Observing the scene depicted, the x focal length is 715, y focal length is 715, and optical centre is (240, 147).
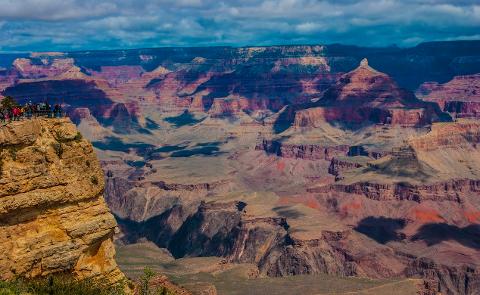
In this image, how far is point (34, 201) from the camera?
37.3 metres

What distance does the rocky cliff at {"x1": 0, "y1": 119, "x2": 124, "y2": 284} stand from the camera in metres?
37.0

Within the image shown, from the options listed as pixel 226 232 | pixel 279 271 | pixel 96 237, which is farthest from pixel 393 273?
pixel 96 237

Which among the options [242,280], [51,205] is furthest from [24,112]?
[242,280]

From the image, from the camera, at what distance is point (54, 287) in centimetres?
3841

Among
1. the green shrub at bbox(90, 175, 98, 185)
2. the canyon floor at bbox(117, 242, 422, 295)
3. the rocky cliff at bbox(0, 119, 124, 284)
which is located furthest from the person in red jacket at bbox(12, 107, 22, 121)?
the canyon floor at bbox(117, 242, 422, 295)

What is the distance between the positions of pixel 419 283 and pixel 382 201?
234ft

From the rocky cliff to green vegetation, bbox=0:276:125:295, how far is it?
0.43 meters

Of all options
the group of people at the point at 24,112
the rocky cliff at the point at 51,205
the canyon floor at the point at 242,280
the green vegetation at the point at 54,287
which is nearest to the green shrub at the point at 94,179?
the rocky cliff at the point at 51,205

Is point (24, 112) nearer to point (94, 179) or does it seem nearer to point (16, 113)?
point (16, 113)

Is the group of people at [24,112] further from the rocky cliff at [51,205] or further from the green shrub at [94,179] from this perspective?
the green shrub at [94,179]

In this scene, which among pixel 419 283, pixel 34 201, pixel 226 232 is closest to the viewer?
pixel 34 201

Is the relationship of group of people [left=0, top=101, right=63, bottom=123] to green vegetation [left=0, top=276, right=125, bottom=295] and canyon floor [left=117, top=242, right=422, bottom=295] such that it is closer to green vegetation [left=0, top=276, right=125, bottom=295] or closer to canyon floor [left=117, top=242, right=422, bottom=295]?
green vegetation [left=0, top=276, right=125, bottom=295]

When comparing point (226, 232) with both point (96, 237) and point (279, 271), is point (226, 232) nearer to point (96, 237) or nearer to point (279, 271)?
point (279, 271)

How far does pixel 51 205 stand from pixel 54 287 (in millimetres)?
4415
